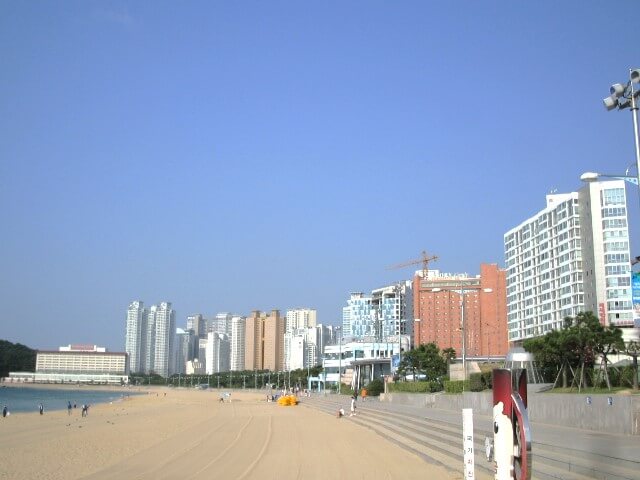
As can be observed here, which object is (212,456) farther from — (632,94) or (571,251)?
(571,251)

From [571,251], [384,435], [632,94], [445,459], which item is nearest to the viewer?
[632,94]

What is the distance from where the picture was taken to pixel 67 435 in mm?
37375

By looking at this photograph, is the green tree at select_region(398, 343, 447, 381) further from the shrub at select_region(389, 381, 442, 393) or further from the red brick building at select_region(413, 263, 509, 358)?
the red brick building at select_region(413, 263, 509, 358)

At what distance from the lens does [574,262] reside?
8531 cm

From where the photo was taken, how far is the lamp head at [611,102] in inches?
534

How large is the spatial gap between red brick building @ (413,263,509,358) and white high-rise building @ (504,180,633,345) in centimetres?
1925

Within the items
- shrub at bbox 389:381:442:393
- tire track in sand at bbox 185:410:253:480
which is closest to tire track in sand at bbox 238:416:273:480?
tire track in sand at bbox 185:410:253:480

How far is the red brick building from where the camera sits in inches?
4783

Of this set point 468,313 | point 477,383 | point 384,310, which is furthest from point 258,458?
point 384,310

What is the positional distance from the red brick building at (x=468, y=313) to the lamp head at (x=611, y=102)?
342 feet

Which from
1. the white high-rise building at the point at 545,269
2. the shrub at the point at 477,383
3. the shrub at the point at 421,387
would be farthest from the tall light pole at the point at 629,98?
the white high-rise building at the point at 545,269

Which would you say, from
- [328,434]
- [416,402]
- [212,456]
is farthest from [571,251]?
[212,456]

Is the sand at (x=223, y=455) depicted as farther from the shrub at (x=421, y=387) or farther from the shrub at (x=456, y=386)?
the shrub at (x=421, y=387)

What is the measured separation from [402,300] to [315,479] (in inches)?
5907
